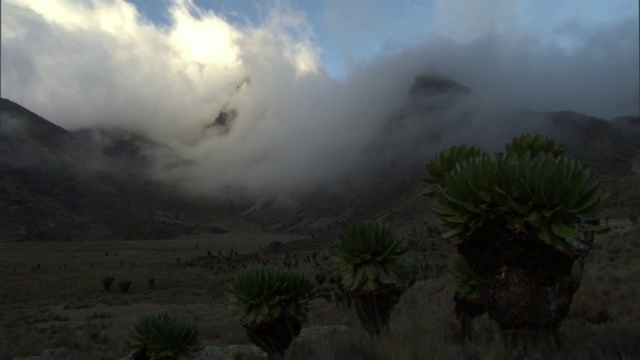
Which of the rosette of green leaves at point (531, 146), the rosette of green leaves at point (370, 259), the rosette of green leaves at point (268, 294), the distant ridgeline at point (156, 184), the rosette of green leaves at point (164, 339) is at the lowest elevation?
the rosette of green leaves at point (164, 339)

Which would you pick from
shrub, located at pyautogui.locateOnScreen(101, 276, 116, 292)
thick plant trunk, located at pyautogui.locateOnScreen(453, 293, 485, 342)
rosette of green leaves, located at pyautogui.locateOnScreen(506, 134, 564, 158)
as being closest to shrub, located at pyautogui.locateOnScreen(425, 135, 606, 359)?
rosette of green leaves, located at pyautogui.locateOnScreen(506, 134, 564, 158)

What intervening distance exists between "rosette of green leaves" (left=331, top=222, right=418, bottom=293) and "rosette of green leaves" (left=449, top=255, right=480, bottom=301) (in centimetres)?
132

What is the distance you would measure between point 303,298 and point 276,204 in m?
169

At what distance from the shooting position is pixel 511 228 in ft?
18.8

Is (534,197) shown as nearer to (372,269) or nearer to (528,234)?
(528,234)

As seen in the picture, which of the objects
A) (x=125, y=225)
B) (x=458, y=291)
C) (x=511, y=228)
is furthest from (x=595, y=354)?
(x=125, y=225)

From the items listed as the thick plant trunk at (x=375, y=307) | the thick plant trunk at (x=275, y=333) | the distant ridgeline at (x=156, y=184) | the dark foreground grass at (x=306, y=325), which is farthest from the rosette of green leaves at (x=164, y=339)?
the distant ridgeline at (x=156, y=184)

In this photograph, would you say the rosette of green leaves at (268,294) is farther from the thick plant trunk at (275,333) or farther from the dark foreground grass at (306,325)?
the dark foreground grass at (306,325)

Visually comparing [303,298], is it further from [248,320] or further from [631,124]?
[631,124]

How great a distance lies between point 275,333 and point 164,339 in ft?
9.32

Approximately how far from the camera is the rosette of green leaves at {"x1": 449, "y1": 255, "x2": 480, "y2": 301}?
33.0ft

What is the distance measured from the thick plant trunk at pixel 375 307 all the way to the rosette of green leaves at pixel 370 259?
0.21m

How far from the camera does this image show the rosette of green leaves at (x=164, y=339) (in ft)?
32.9

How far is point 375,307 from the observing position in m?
9.59
